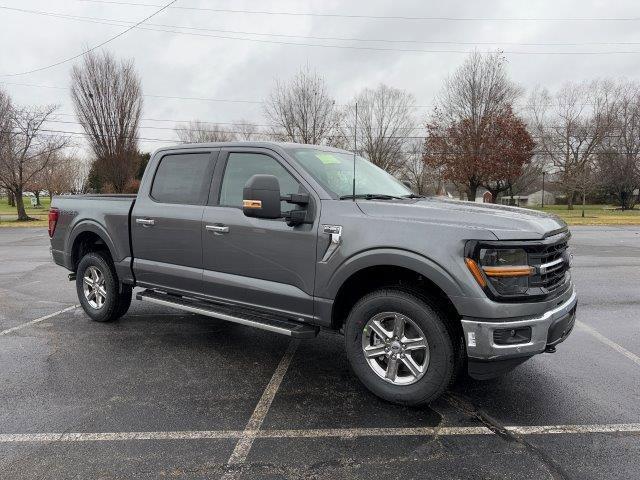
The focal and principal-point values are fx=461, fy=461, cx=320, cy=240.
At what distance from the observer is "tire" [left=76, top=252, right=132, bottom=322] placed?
544 cm

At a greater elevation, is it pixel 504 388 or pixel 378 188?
pixel 378 188

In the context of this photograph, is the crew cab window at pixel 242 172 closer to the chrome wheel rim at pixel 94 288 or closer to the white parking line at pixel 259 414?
the white parking line at pixel 259 414

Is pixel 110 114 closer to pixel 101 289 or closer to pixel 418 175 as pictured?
pixel 101 289

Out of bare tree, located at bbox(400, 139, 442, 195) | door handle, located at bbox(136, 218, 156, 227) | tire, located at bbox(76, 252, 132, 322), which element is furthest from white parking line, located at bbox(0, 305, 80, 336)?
bare tree, located at bbox(400, 139, 442, 195)

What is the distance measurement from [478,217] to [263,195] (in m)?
1.57

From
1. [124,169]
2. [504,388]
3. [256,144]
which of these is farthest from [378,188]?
[124,169]

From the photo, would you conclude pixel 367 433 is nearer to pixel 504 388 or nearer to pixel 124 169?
pixel 504 388

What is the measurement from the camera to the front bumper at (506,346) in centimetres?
297

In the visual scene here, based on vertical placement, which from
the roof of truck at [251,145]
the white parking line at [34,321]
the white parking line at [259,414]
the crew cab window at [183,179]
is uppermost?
the roof of truck at [251,145]

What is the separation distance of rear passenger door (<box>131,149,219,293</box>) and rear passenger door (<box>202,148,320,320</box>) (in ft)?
0.53

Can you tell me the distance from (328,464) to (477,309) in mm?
1332

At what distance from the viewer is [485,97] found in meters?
30.2

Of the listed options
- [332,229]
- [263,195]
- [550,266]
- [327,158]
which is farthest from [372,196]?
[550,266]

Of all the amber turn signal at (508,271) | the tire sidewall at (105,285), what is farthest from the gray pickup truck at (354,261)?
the tire sidewall at (105,285)
